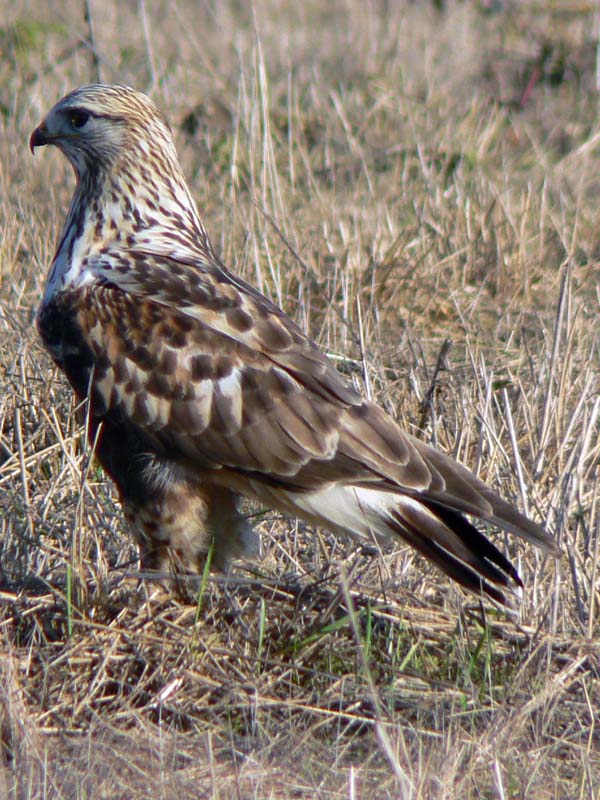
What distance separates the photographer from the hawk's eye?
187 inches

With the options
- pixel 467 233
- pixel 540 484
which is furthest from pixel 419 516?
pixel 467 233

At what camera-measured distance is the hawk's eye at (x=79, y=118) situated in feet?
15.6

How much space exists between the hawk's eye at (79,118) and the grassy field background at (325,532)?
86 centimetres

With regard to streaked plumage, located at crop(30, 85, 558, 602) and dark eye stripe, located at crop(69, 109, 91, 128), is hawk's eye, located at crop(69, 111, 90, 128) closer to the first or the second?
dark eye stripe, located at crop(69, 109, 91, 128)

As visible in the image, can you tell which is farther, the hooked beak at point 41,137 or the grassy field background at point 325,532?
the hooked beak at point 41,137

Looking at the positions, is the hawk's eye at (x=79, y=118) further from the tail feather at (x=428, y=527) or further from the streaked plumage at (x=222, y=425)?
the tail feather at (x=428, y=527)

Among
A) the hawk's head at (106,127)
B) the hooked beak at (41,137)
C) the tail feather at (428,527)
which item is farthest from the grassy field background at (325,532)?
the hooked beak at (41,137)

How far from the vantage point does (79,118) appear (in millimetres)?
4781

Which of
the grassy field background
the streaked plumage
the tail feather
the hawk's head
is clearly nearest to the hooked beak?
the hawk's head

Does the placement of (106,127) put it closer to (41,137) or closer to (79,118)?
(79,118)

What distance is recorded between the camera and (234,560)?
14.4 ft

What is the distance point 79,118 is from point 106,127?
0.35 feet

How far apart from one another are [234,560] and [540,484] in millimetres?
992

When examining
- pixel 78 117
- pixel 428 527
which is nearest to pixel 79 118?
pixel 78 117
